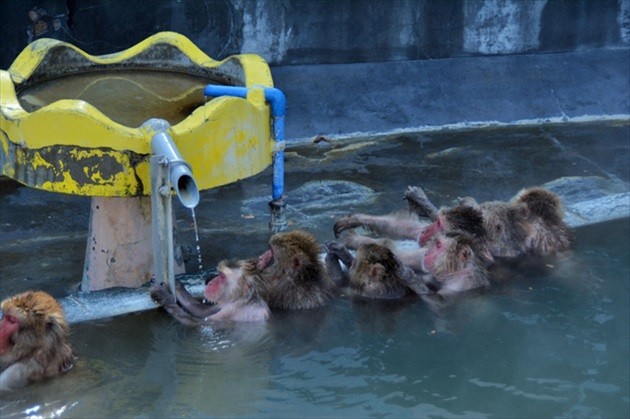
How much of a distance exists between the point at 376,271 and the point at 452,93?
3.78 m

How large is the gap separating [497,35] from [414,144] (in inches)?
62.8

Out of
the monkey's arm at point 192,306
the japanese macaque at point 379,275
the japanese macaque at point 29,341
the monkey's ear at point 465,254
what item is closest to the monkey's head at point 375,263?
the japanese macaque at point 379,275

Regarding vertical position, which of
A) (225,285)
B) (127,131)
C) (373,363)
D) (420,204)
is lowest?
(373,363)

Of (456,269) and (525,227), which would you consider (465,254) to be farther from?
(525,227)

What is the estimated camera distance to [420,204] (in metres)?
7.11

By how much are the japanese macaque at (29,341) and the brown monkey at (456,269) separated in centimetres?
228

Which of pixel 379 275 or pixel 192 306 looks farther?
pixel 379 275

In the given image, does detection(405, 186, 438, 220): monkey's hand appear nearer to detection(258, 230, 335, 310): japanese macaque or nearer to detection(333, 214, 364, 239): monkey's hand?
detection(333, 214, 364, 239): monkey's hand

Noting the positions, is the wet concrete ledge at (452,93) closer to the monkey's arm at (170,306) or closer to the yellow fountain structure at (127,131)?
the yellow fountain structure at (127,131)

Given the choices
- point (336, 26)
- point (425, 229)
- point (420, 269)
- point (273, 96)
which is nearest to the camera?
point (273, 96)

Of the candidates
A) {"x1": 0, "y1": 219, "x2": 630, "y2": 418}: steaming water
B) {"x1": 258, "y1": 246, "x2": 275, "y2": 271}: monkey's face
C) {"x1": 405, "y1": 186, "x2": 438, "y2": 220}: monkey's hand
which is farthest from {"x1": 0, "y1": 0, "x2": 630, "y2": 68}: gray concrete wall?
{"x1": 0, "y1": 219, "x2": 630, "y2": 418}: steaming water

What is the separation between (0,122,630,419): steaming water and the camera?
16.8 feet

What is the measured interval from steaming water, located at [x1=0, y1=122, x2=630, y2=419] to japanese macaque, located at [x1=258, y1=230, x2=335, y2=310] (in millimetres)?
87

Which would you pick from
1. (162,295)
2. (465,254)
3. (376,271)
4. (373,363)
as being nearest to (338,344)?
(373,363)
